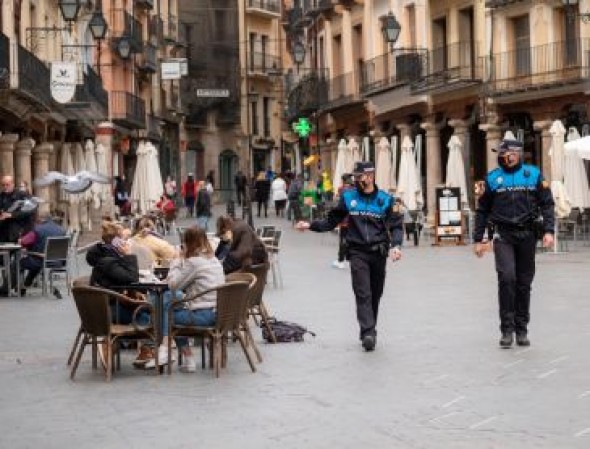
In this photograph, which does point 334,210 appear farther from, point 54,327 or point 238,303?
point 54,327

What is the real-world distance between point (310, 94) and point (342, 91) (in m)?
4.43

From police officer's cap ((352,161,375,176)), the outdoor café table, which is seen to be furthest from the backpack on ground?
the outdoor café table

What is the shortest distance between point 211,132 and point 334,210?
65.7m

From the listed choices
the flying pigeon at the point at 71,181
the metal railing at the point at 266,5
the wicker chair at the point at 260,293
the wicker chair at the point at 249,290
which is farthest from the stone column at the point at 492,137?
the metal railing at the point at 266,5

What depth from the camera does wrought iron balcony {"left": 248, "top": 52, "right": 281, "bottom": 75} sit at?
8225 centimetres

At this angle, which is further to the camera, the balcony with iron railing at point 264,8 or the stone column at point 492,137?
the balcony with iron railing at point 264,8

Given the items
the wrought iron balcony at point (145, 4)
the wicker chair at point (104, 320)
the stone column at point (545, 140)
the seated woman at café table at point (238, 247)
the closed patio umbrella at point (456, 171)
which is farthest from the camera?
the wrought iron balcony at point (145, 4)

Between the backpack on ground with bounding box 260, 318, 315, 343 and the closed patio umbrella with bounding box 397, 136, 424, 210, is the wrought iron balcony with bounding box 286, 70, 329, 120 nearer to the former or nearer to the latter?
the closed patio umbrella with bounding box 397, 136, 424, 210

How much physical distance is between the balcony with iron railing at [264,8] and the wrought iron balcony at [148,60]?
50.3 feet

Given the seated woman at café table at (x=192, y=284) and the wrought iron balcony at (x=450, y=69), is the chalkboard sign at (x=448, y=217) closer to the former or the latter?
the wrought iron balcony at (x=450, y=69)

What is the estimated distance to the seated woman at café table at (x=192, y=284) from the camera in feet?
41.0

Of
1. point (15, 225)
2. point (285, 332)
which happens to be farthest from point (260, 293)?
point (15, 225)

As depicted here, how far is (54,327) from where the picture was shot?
1708 cm

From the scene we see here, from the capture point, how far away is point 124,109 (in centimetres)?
5703
